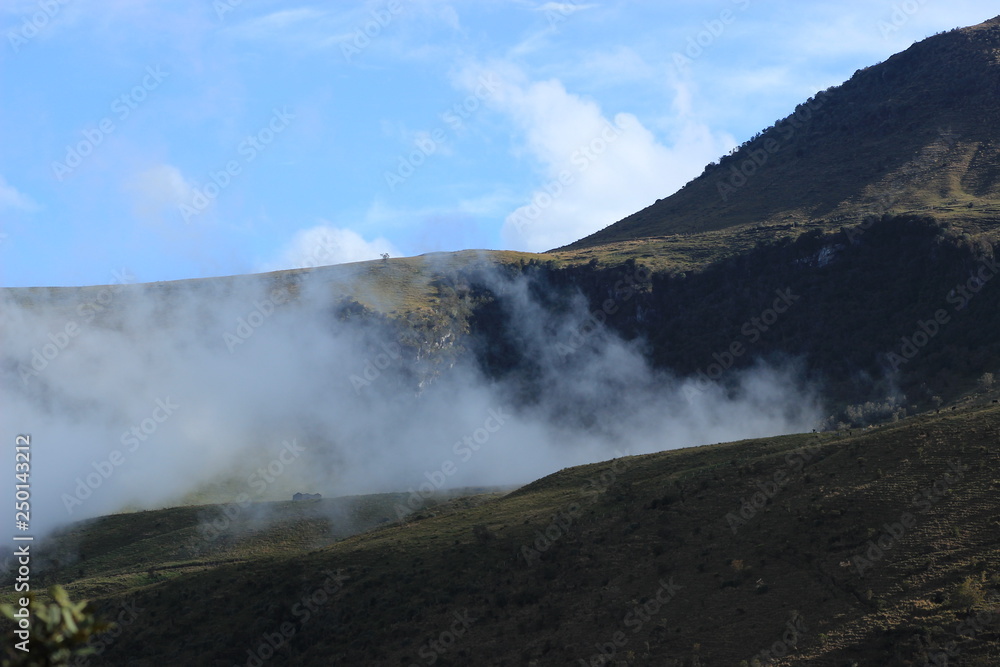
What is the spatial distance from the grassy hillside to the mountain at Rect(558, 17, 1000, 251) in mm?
84787

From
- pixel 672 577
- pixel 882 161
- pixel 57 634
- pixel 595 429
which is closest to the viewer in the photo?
pixel 57 634

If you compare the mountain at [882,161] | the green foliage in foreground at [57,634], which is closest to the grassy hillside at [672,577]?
the green foliage in foreground at [57,634]

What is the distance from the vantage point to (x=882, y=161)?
162375 millimetres

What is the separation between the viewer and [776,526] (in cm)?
4688

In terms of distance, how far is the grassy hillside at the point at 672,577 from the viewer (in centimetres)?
3803

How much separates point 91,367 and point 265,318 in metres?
25.5

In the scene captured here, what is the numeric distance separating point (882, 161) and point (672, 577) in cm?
13626

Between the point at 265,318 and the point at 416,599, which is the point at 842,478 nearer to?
the point at 416,599

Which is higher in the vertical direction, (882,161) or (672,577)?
(882,161)

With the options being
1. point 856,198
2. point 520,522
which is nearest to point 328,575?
point 520,522

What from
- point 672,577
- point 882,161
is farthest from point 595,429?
point 672,577

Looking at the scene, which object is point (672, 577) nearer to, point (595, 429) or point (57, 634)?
point (57, 634)

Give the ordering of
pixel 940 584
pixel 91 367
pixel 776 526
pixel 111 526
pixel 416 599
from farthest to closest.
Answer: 1. pixel 91 367
2. pixel 111 526
3. pixel 416 599
4. pixel 776 526
5. pixel 940 584

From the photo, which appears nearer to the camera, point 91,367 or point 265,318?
point 91,367
